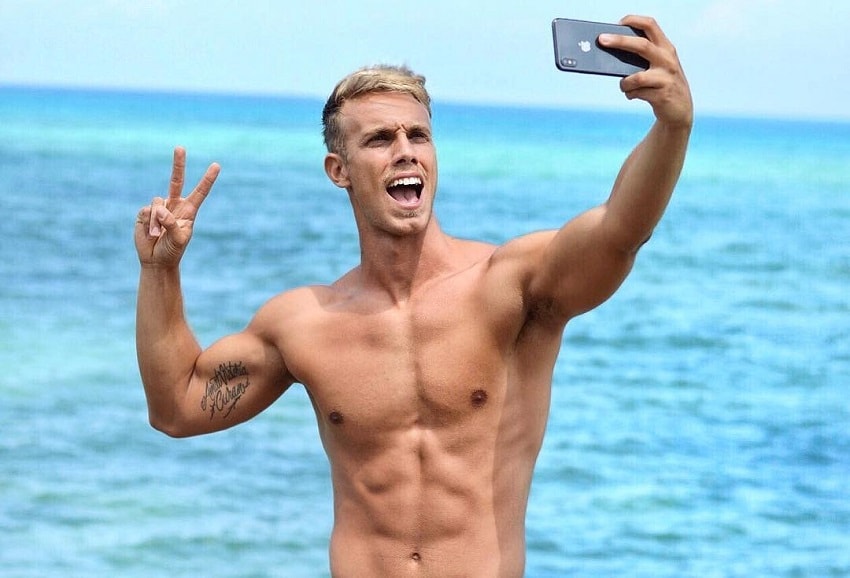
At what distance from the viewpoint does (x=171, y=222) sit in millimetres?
3826

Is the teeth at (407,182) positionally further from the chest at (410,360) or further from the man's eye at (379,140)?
the chest at (410,360)

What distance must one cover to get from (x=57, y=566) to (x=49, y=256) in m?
9.11

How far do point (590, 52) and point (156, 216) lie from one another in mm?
1214

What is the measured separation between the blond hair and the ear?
0.02 meters

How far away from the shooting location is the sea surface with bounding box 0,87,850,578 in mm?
9078

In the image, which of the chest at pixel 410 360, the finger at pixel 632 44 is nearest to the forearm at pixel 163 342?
the chest at pixel 410 360

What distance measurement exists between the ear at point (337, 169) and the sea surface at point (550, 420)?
15.8 ft

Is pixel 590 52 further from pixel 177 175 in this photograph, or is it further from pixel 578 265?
pixel 177 175

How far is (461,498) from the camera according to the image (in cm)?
376

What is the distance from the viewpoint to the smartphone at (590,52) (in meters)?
3.16

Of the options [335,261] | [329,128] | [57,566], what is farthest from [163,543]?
[335,261]

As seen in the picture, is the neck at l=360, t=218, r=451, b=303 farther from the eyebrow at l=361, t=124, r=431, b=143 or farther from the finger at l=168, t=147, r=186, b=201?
the finger at l=168, t=147, r=186, b=201

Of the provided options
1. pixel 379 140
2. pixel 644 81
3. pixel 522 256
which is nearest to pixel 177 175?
pixel 379 140

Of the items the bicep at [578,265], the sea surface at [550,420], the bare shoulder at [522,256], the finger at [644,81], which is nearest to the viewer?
the finger at [644,81]
